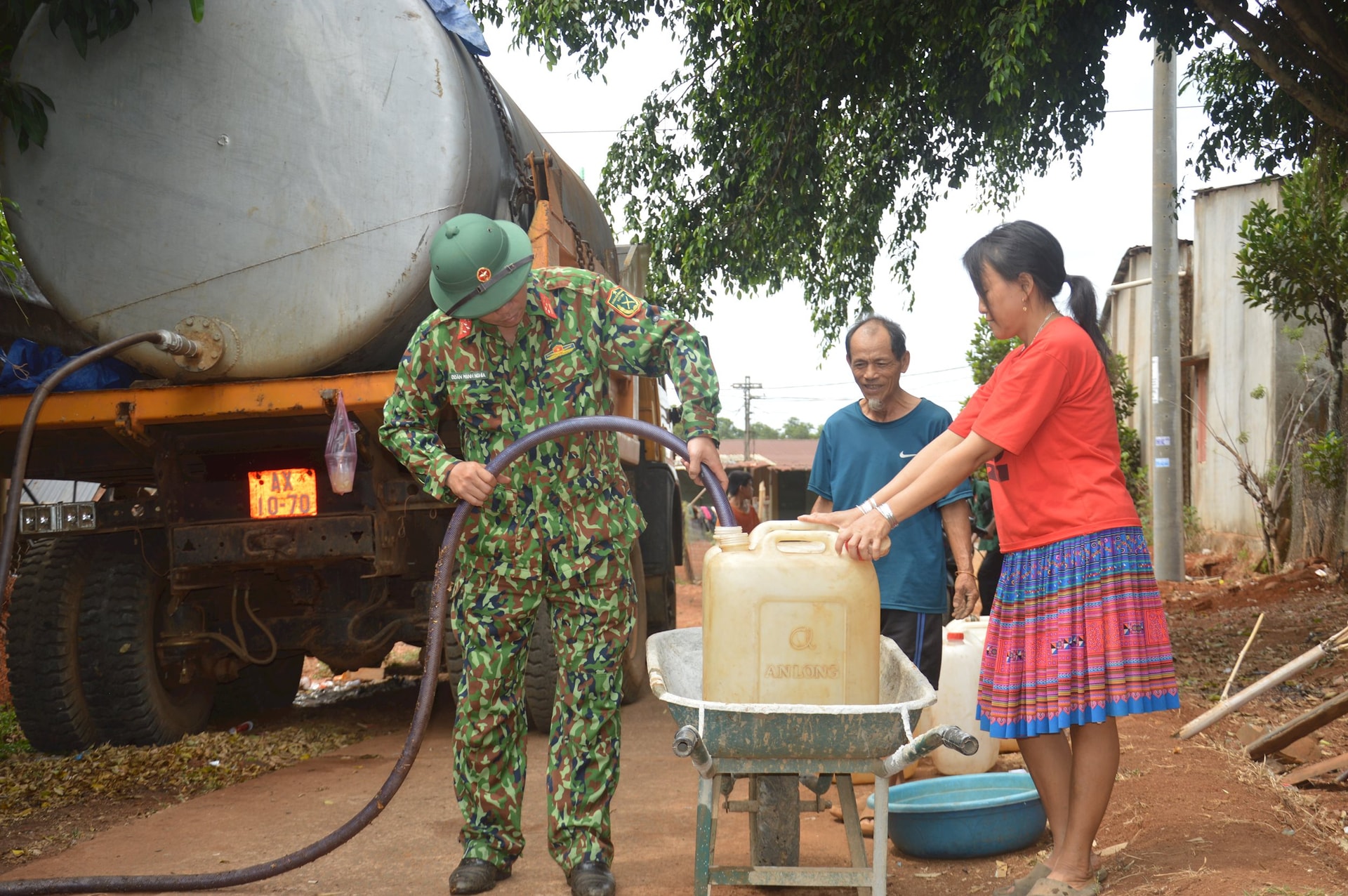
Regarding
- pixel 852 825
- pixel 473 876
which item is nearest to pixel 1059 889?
pixel 852 825

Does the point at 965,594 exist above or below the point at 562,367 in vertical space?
below

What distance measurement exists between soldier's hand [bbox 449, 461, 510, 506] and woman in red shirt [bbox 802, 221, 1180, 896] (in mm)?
877

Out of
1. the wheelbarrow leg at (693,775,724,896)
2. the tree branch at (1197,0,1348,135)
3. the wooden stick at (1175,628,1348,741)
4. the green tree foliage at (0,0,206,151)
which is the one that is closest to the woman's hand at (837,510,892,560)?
the wheelbarrow leg at (693,775,724,896)

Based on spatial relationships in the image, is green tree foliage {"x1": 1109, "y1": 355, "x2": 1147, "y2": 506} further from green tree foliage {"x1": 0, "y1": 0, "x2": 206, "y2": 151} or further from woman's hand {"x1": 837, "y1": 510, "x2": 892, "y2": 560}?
woman's hand {"x1": 837, "y1": 510, "x2": 892, "y2": 560}

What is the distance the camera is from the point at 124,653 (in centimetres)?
523

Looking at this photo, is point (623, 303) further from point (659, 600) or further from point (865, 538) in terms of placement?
point (659, 600)

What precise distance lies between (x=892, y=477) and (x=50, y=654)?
3.70 metres

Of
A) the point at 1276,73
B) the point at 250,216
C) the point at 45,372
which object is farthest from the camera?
the point at 1276,73

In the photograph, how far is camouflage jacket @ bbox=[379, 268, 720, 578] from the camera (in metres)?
3.41

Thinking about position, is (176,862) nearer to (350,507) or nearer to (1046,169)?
(350,507)

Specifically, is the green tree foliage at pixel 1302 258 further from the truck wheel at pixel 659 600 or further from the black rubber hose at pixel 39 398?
the black rubber hose at pixel 39 398

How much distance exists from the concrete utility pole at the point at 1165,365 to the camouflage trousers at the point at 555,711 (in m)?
10.0

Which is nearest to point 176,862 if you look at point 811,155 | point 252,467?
point 252,467

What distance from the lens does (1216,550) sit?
15.1 m
